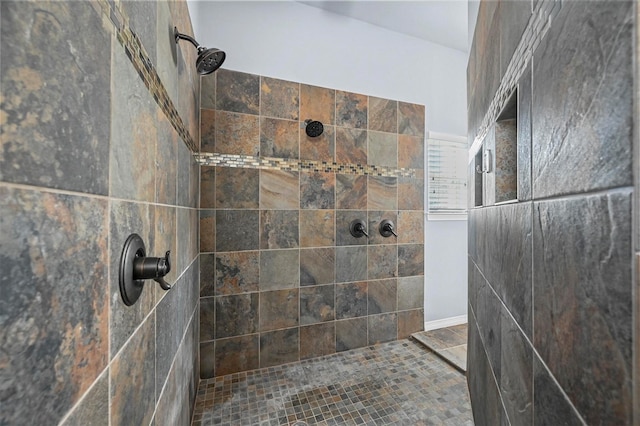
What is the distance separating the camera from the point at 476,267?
1.32m

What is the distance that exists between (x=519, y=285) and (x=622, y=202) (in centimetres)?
43

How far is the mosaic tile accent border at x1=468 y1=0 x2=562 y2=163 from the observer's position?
0.52m

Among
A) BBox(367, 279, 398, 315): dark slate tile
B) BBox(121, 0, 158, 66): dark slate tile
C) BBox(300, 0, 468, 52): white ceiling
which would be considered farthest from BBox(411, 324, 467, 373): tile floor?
BBox(300, 0, 468, 52): white ceiling

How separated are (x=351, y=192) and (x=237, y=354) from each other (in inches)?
57.8

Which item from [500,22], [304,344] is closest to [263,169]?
[304,344]

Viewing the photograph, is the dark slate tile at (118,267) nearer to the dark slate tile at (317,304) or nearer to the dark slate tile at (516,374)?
the dark slate tile at (516,374)

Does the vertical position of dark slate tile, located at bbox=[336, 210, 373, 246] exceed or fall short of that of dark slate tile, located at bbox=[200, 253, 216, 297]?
it exceeds it

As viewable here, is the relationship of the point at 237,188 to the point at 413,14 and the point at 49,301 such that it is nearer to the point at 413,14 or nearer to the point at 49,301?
the point at 49,301

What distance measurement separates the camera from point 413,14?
7.19 ft

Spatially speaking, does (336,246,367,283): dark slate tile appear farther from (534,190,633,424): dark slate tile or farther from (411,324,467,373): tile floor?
(534,190,633,424): dark slate tile

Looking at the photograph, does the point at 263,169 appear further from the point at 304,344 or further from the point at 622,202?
the point at 622,202

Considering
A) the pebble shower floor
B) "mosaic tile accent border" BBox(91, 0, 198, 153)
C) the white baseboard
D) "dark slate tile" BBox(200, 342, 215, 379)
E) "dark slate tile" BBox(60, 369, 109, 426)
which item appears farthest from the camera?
the white baseboard

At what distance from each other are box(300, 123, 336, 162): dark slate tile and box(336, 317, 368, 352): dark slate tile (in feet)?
4.35

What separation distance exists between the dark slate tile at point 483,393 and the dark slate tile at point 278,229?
1266 millimetres
